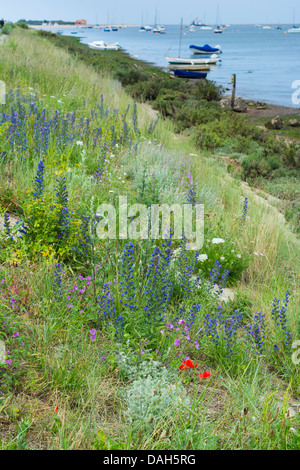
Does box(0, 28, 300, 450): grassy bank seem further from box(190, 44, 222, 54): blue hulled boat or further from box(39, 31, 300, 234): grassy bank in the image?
box(190, 44, 222, 54): blue hulled boat

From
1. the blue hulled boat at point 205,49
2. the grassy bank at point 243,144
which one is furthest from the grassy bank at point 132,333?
the blue hulled boat at point 205,49

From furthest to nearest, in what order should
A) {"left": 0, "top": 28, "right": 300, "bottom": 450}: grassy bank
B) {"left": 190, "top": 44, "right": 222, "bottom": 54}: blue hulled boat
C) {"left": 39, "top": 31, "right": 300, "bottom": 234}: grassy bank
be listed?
1. {"left": 190, "top": 44, "right": 222, "bottom": 54}: blue hulled boat
2. {"left": 39, "top": 31, "right": 300, "bottom": 234}: grassy bank
3. {"left": 0, "top": 28, "right": 300, "bottom": 450}: grassy bank

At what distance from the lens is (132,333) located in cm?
295

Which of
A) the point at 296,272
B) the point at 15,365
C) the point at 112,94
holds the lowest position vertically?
the point at 296,272

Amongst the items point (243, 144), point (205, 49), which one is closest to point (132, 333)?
point (243, 144)

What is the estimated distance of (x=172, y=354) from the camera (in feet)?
9.39

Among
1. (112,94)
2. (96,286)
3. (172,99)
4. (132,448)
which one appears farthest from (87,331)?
(172,99)

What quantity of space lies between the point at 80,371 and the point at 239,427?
36.1 inches

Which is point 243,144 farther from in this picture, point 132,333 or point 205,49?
point 205,49

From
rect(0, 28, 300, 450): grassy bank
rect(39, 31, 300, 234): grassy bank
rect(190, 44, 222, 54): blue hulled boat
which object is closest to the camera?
rect(0, 28, 300, 450): grassy bank

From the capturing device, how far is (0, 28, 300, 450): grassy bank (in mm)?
2238

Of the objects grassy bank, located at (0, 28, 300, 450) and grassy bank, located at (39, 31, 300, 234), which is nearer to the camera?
grassy bank, located at (0, 28, 300, 450)

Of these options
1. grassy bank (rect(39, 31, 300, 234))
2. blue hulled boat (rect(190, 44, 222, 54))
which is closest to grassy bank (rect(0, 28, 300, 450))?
grassy bank (rect(39, 31, 300, 234))
